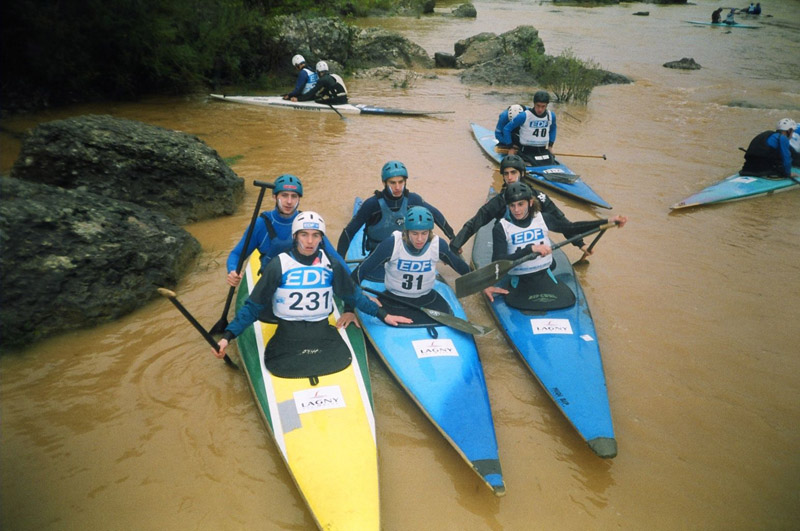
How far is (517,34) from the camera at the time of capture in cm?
1730

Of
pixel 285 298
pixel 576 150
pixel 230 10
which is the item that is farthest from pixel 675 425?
pixel 230 10

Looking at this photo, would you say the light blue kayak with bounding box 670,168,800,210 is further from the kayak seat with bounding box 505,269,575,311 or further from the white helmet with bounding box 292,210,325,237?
the white helmet with bounding box 292,210,325,237

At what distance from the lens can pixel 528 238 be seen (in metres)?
4.62

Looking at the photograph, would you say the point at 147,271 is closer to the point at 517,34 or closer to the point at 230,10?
the point at 230,10

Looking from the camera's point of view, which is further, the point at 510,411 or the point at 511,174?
the point at 511,174

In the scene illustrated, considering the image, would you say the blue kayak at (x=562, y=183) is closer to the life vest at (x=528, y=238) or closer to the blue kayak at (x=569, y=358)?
the blue kayak at (x=569, y=358)

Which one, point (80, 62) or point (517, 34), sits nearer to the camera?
point (80, 62)

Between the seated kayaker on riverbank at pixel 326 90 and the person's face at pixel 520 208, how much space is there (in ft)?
25.3

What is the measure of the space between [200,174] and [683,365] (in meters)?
5.80

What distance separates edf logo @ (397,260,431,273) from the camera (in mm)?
4171

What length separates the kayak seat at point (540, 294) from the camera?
4506 mm

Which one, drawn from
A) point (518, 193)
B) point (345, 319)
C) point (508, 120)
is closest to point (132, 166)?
point (345, 319)

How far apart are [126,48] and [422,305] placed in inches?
382

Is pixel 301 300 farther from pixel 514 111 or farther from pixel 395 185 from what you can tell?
pixel 514 111
